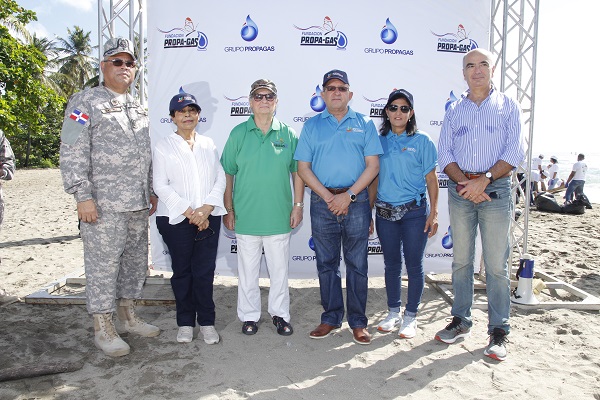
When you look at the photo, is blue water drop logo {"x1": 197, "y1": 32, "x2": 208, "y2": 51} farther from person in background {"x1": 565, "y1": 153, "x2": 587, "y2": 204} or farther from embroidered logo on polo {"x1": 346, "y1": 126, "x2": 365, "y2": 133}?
person in background {"x1": 565, "y1": 153, "x2": 587, "y2": 204}

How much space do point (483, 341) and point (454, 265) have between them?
0.65 m

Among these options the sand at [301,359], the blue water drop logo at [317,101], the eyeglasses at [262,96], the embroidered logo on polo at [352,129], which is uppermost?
the blue water drop logo at [317,101]

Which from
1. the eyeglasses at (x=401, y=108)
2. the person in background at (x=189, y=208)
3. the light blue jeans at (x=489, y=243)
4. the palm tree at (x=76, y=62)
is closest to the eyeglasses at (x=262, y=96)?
the person in background at (x=189, y=208)

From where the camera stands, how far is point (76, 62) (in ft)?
110

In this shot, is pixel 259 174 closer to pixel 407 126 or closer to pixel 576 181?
pixel 407 126

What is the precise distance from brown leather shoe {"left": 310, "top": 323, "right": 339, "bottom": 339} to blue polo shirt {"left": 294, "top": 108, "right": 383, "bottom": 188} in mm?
1154

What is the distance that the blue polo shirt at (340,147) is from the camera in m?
3.29

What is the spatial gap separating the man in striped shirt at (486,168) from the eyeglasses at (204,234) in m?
1.83

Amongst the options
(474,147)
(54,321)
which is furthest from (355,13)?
(54,321)

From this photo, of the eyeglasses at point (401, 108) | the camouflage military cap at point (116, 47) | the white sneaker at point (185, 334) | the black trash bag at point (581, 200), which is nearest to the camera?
the camouflage military cap at point (116, 47)

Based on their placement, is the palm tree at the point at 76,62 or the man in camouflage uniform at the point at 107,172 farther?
the palm tree at the point at 76,62

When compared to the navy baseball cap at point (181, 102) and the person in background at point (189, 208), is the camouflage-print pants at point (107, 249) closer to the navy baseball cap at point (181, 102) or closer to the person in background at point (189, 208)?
the person in background at point (189, 208)

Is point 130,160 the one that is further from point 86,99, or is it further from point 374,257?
point 374,257

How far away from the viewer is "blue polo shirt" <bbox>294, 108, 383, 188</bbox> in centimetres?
329
